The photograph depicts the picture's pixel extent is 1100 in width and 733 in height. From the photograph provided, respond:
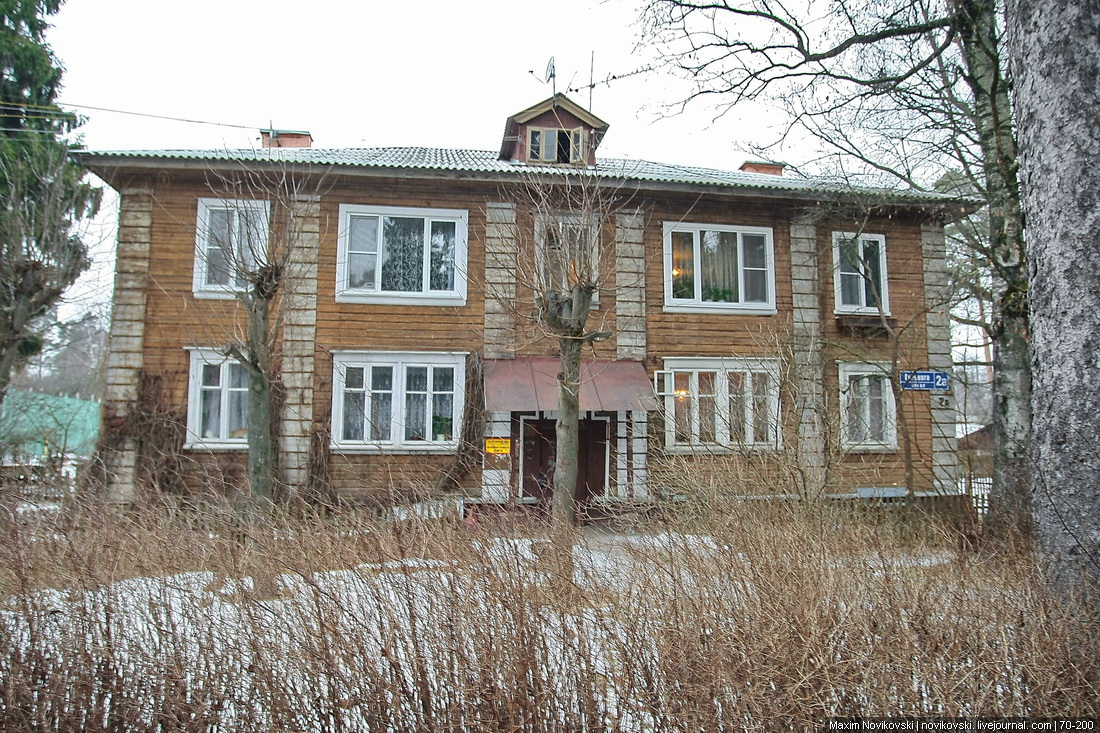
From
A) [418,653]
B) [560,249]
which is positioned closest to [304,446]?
[560,249]

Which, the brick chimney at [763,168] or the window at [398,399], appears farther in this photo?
the brick chimney at [763,168]

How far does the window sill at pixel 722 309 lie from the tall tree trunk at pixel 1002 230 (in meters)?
4.37

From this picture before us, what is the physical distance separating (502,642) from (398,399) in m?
9.80

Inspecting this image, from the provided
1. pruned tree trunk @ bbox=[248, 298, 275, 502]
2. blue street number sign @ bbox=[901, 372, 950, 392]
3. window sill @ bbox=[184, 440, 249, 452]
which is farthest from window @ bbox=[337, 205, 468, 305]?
blue street number sign @ bbox=[901, 372, 950, 392]

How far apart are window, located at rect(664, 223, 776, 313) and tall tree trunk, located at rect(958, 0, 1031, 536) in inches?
176

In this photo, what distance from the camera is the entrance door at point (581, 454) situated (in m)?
13.4

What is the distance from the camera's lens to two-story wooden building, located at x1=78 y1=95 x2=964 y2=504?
12.3 meters

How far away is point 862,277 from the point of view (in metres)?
14.6

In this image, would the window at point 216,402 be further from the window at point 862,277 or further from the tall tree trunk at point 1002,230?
the tall tree trunk at point 1002,230

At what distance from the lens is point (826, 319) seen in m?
14.2

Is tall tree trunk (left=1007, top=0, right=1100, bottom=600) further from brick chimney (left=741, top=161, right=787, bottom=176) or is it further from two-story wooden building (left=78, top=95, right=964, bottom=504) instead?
brick chimney (left=741, top=161, right=787, bottom=176)

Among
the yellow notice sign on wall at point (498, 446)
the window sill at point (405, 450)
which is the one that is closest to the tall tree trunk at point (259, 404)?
the window sill at point (405, 450)

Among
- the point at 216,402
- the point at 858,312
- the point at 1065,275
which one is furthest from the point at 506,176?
the point at 1065,275

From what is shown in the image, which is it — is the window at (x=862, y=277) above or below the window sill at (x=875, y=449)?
above
